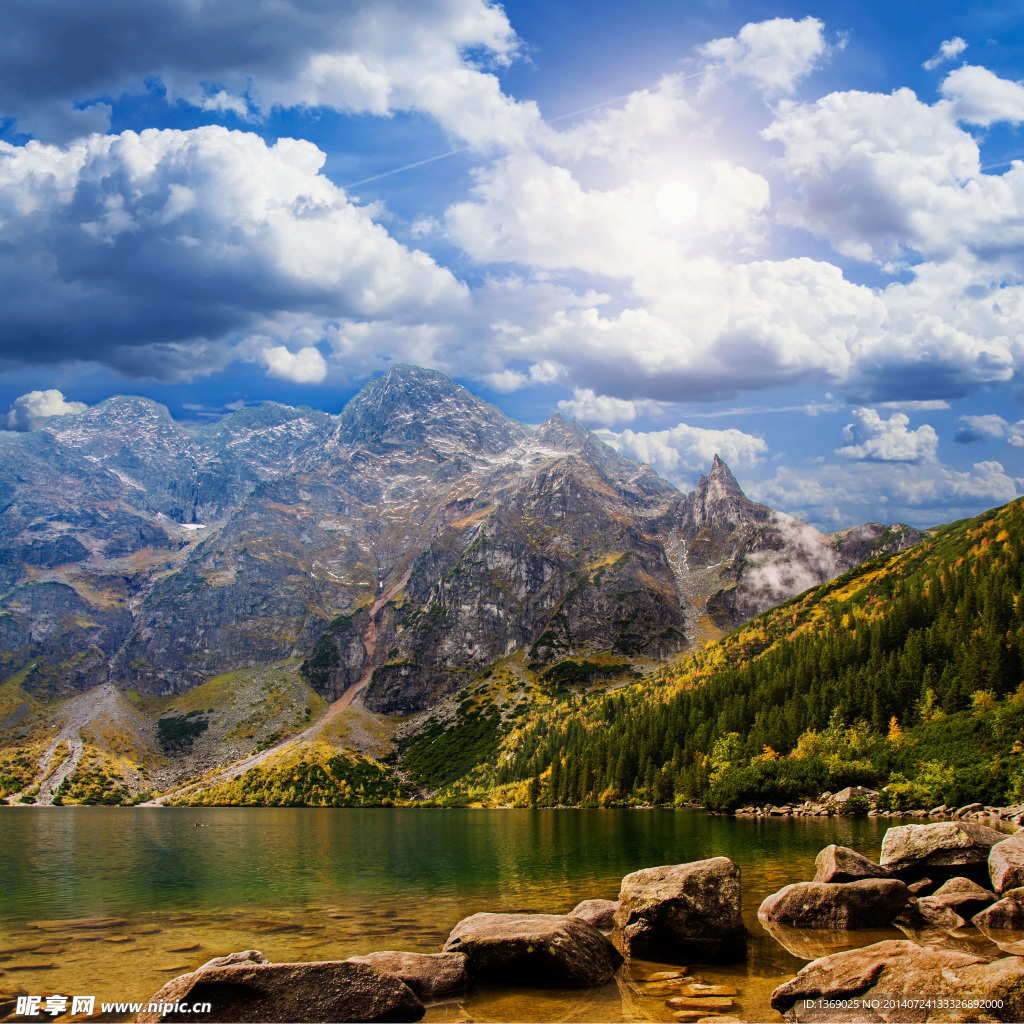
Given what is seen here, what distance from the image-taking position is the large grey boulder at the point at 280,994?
779 inches

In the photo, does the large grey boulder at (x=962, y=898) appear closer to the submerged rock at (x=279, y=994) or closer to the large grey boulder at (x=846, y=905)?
the large grey boulder at (x=846, y=905)

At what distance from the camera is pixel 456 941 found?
93.5 ft

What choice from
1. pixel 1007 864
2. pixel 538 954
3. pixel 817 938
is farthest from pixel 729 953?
pixel 1007 864

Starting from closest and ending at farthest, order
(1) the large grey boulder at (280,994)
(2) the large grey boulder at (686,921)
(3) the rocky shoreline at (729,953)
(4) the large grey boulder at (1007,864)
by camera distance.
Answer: (3) the rocky shoreline at (729,953)
(1) the large grey boulder at (280,994)
(2) the large grey boulder at (686,921)
(4) the large grey boulder at (1007,864)

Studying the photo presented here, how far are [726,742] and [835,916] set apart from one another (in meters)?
157

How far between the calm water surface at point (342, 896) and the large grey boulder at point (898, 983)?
202 cm

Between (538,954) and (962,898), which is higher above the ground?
(538,954)

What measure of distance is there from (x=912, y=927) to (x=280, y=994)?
1194 inches

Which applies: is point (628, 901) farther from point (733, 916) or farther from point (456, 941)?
point (456, 941)

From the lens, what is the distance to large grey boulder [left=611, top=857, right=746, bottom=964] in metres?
29.1

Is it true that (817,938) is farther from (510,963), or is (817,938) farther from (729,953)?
(510,963)

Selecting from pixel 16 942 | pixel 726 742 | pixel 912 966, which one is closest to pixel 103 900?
pixel 16 942

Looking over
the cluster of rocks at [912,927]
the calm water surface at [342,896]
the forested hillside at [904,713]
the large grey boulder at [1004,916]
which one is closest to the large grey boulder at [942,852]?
the cluster of rocks at [912,927]

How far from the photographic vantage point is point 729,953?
95.1 ft
